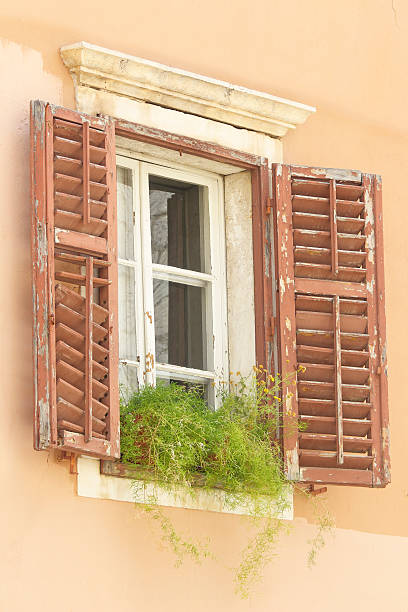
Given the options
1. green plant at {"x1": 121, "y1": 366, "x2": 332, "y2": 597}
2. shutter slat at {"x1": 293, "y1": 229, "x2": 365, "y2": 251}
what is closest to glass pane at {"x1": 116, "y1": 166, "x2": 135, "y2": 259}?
green plant at {"x1": 121, "y1": 366, "x2": 332, "y2": 597}

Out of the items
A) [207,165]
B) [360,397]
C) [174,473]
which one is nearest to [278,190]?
[207,165]

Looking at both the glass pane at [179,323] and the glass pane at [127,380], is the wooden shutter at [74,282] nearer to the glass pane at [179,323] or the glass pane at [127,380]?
the glass pane at [127,380]

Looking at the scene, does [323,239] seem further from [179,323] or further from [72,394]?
[72,394]

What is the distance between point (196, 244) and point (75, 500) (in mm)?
1656

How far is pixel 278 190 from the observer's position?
8.09 m

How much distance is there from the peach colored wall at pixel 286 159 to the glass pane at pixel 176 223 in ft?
1.80

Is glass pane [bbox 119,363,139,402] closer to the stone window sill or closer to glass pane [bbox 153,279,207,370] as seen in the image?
glass pane [bbox 153,279,207,370]

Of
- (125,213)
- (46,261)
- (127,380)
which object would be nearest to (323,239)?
(125,213)

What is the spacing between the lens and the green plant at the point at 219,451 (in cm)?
730

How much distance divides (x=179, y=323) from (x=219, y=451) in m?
0.88

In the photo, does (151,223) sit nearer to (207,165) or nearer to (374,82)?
(207,165)

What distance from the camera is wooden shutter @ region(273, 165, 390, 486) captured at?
7.87m

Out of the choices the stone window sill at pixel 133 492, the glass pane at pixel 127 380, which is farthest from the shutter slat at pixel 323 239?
the stone window sill at pixel 133 492

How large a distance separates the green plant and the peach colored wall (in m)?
0.10
